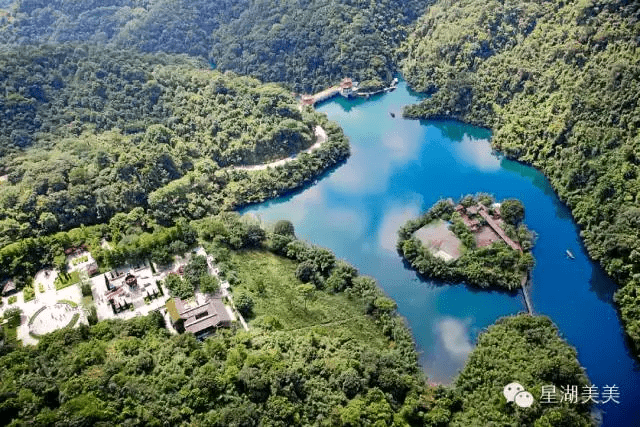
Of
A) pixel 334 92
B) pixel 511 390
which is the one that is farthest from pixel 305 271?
pixel 334 92

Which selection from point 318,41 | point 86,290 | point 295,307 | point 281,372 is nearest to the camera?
point 281,372

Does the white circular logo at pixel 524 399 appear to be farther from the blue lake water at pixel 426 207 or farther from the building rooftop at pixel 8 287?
the building rooftop at pixel 8 287

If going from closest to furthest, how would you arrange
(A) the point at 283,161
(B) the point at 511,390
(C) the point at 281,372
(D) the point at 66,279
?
(B) the point at 511,390, (C) the point at 281,372, (D) the point at 66,279, (A) the point at 283,161

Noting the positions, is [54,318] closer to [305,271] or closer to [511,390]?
[305,271]

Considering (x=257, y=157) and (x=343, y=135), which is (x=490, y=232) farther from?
(x=257, y=157)

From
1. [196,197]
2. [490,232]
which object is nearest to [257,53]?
[196,197]

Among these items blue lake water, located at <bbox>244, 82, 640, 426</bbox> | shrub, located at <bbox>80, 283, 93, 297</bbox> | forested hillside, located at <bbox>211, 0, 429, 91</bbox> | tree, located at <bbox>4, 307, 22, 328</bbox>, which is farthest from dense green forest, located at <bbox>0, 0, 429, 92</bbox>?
tree, located at <bbox>4, 307, 22, 328</bbox>

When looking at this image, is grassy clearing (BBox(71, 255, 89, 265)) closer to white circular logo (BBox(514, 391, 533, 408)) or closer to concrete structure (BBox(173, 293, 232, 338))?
concrete structure (BBox(173, 293, 232, 338))

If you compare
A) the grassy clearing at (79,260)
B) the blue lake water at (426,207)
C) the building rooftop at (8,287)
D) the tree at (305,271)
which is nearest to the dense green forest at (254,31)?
the blue lake water at (426,207)
